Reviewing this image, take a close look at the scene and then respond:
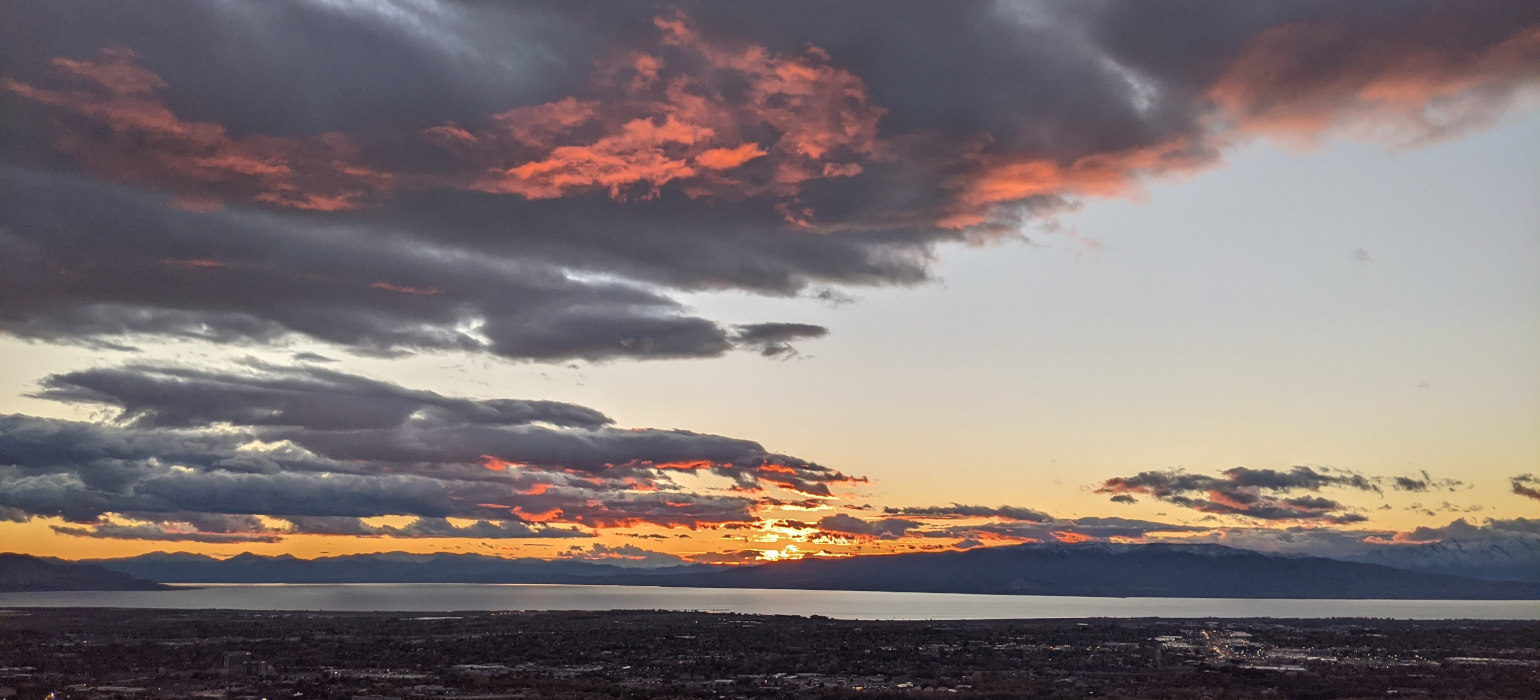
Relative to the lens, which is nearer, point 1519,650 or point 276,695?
point 276,695

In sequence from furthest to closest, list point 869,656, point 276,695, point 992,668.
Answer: point 869,656, point 992,668, point 276,695

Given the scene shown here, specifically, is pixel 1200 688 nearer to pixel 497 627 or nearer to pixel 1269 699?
pixel 1269 699

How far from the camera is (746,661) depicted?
3632 inches

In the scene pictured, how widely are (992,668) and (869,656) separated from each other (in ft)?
45.1

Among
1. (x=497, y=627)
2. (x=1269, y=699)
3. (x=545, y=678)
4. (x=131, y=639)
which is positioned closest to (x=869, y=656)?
(x=545, y=678)

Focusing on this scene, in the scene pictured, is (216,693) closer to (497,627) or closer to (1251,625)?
(497,627)

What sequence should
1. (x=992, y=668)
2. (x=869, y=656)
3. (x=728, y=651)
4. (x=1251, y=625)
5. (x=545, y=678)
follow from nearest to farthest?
(x=545, y=678)
(x=992, y=668)
(x=869, y=656)
(x=728, y=651)
(x=1251, y=625)

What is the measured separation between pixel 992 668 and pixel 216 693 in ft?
182

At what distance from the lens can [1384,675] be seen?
80688 millimetres

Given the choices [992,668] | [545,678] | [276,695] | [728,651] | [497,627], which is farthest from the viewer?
[497,627]

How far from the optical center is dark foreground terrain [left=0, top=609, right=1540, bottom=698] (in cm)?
7044

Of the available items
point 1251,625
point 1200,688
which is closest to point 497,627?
point 1200,688

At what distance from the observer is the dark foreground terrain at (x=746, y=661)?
7044cm

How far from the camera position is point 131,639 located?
114 metres
